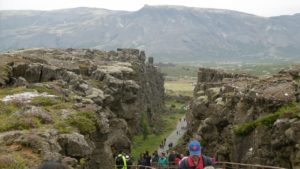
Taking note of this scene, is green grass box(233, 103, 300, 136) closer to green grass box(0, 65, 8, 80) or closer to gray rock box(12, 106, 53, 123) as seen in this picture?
gray rock box(12, 106, 53, 123)

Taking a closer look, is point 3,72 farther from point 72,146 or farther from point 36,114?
point 72,146

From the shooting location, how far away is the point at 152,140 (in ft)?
401

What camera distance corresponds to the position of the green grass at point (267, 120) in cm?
4788

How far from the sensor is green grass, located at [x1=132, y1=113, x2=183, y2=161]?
107438 millimetres

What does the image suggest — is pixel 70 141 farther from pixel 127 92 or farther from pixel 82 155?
pixel 127 92

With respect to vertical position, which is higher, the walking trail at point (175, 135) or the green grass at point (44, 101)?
the green grass at point (44, 101)

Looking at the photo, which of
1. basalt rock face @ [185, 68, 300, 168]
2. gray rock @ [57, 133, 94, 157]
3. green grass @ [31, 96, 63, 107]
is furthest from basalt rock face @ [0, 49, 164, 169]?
basalt rock face @ [185, 68, 300, 168]

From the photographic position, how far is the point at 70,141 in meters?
31.0

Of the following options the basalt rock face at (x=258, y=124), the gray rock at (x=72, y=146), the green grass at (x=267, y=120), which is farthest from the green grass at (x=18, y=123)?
the green grass at (x=267, y=120)

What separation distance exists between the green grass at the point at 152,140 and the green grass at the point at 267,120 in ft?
137

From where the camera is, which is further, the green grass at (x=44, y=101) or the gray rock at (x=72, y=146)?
the green grass at (x=44, y=101)

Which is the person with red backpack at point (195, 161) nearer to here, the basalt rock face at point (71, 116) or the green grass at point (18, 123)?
the basalt rock face at point (71, 116)

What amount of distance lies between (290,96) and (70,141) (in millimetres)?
29600

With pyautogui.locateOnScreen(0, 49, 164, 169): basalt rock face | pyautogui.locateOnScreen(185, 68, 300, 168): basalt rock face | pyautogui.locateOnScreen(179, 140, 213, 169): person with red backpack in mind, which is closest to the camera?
pyautogui.locateOnScreen(179, 140, 213, 169): person with red backpack
